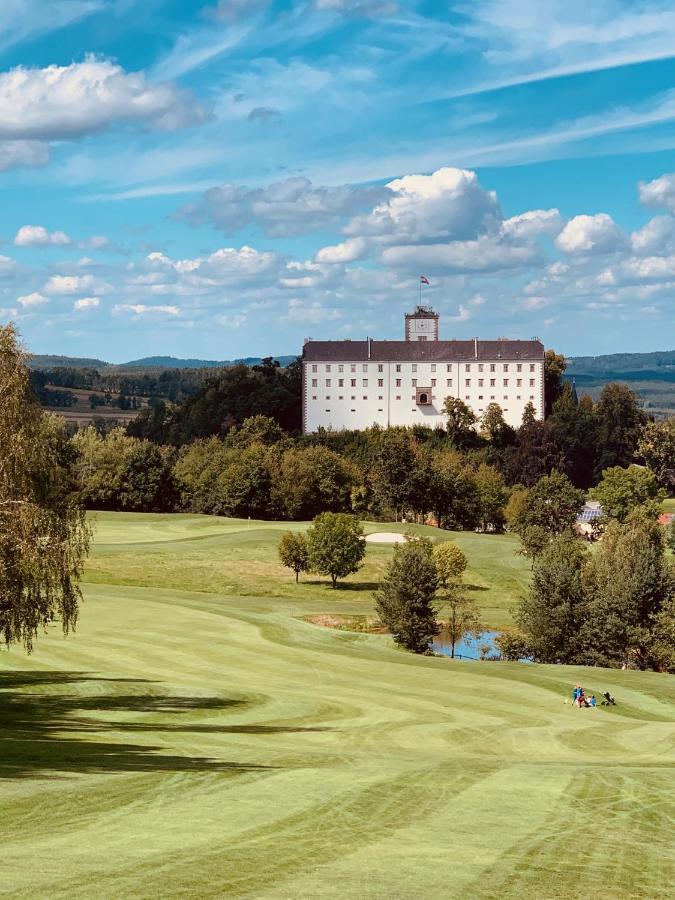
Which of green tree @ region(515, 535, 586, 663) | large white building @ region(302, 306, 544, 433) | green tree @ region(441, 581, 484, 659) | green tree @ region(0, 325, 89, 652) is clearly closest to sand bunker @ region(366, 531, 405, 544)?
green tree @ region(441, 581, 484, 659)

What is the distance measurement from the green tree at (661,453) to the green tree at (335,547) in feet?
289

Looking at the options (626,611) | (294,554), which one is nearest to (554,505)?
(294,554)

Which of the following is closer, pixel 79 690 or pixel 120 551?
pixel 79 690

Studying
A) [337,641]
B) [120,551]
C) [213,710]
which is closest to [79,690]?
[213,710]

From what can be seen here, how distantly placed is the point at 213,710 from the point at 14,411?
400 inches

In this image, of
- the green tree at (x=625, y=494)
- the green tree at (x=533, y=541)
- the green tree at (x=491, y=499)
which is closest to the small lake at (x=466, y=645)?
the green tree at (x=533, y=541)

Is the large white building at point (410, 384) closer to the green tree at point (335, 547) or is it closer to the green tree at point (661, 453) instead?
the green tree at point (661, 453)

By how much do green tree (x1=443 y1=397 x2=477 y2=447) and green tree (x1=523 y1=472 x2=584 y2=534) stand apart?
38869 mm

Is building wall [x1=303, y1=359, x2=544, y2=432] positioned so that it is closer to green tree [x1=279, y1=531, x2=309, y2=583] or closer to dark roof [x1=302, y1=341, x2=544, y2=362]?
dark roof [x1=302, y1=341, x2=544, y2=362]

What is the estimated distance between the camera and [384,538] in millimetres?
101812

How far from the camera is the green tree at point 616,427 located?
158 m

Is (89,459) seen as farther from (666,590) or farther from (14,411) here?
(14,411)

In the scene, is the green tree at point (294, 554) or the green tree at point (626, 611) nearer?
the green tree at point (626, 611)

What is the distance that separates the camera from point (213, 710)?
1227 inches
